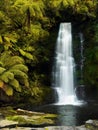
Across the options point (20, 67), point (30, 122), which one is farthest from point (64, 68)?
point (30, 122)

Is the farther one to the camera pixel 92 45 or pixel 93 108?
pixel 92 45

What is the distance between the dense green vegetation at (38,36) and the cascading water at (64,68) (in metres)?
0.43

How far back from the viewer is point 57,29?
27828mm

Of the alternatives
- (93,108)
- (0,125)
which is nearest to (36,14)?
(93,108)

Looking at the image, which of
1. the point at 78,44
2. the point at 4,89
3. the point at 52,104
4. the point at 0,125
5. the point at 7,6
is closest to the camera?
the point at 0,125

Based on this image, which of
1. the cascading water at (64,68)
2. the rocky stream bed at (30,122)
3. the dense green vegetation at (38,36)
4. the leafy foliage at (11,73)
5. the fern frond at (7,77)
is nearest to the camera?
the rocky stream bed at (30,122)

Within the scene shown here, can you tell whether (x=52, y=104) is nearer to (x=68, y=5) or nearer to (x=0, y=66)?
(x=0, y=66)

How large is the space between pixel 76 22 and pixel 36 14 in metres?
3.88

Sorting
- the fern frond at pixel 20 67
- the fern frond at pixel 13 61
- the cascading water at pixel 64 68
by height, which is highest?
the fern frond at pixel 13 61

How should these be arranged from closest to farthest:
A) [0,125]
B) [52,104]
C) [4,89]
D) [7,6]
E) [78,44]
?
[0,125]
[4,89]
[52,104]
[7,6]
[78,44]

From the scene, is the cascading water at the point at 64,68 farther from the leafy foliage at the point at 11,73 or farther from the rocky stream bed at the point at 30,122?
the rocky stream bed at the point at 30,122

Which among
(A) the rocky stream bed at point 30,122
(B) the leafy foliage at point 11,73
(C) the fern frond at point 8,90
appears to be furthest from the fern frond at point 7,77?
(A) the rocky stream bed at point 30,122

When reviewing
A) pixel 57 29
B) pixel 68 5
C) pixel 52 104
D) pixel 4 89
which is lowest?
pixel 52 104

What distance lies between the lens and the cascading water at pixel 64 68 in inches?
991
